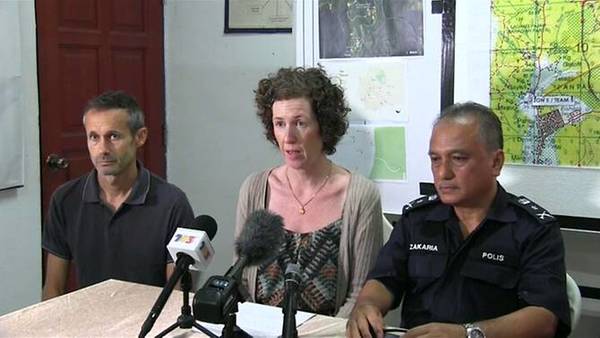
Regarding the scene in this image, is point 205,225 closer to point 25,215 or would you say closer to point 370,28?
point 370,28

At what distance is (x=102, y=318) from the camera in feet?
5.53

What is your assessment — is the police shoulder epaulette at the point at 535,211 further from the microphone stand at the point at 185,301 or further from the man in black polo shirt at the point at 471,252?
the microphone stand at the point at 185,301

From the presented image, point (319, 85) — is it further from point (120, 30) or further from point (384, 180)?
point (120, 30)

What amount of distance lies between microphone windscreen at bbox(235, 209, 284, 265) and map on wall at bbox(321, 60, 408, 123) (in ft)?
4.16

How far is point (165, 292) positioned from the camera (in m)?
1.33

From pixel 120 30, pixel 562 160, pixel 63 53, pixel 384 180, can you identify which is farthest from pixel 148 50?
pixel 562 160

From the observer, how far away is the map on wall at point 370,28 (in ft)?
8.27

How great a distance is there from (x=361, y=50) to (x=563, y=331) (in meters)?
1.34

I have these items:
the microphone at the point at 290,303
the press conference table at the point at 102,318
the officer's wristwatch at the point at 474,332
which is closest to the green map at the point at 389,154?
the press conference table at the point at 102,318

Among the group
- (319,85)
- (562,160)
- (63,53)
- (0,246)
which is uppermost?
(63,53)

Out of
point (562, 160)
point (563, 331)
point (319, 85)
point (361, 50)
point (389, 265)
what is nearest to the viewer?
point (563, 331)

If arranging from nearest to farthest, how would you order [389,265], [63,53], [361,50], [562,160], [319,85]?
[389,265] < [319,85] < [562,160] < [361,50] < [63,53]

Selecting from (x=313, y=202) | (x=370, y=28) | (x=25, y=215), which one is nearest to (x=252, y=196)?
(x=313, y=202)

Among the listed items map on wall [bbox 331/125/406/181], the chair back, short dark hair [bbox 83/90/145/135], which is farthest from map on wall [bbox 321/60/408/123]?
the chair back
